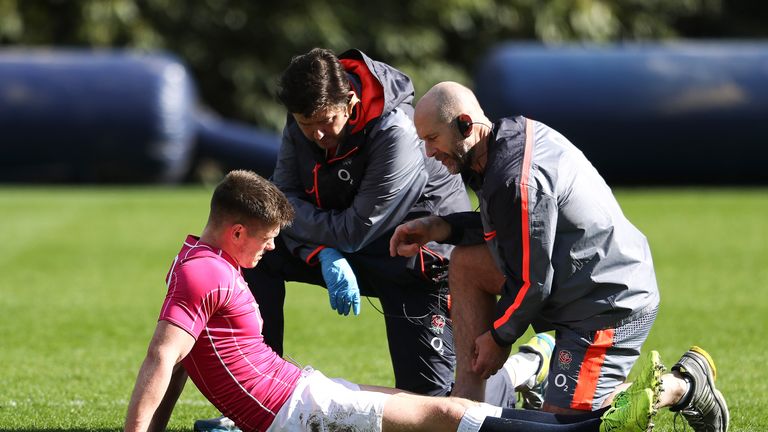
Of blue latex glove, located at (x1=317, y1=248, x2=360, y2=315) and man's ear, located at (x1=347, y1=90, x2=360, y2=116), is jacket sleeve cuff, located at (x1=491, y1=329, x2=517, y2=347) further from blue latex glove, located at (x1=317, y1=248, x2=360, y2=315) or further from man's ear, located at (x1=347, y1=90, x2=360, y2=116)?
man's ear, located at (x1=347, y1=90, x2=360, y2=116)

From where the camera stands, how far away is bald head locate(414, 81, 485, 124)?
4625 millimetres

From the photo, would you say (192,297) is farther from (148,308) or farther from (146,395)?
(148,308)

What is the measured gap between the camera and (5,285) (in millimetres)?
9500

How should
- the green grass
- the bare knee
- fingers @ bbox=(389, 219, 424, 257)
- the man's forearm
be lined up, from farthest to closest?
the green grass, fingers @ bbox=(389, 219, 424, 257), the bare knee, the man's forearm

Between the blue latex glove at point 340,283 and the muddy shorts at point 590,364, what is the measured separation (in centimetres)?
100

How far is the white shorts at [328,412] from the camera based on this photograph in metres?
4.39

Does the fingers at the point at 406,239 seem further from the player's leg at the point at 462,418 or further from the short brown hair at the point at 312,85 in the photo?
the player's leg at the point at 462,418

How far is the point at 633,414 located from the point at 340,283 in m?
1.55

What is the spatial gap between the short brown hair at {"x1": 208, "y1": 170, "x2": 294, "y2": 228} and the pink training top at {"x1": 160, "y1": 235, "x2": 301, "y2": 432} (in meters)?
0.14

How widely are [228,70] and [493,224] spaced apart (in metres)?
19.3

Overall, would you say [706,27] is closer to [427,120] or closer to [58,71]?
[58,71]

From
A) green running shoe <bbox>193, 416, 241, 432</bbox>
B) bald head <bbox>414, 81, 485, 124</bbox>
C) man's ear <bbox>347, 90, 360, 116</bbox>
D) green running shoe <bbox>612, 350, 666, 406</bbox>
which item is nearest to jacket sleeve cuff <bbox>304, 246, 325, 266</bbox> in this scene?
man's ear <bbox>347, 90, 360, 116</bbox>

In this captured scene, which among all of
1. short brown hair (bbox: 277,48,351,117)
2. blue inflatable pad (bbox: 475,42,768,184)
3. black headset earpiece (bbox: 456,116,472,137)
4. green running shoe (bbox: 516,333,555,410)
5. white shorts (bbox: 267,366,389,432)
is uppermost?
black headset earpiece (bbox: 456,116,472,137)

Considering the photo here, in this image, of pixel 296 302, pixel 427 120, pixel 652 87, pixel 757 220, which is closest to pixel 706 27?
pixel 652 87
